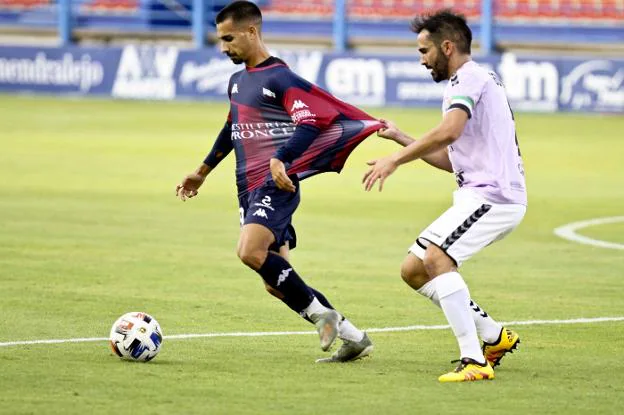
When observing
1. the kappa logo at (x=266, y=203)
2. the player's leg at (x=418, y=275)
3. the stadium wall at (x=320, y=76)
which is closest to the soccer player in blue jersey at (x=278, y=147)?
the kappa logo at (x=266, y=203)

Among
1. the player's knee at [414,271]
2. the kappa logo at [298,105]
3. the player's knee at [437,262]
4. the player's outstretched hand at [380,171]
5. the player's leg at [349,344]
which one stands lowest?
the player's leg at [349,344]

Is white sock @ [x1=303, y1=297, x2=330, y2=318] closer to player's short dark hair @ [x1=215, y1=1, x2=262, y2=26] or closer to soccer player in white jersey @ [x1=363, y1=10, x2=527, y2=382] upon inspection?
soccer player in white jersey @ [x1=363, y1=10, x2=527, y2=382]

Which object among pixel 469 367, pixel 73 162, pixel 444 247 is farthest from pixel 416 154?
pixel 73 162

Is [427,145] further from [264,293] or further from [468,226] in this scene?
[264,293]

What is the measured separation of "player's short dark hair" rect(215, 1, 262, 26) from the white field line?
6726 mm

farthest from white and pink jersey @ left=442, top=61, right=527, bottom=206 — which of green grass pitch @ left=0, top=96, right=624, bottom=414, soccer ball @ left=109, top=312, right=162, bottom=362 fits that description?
soccer ball @ left=109, top=312, right=162, bottom=362

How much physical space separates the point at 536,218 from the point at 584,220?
0.56 m

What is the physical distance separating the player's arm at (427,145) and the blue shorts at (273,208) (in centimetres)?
95

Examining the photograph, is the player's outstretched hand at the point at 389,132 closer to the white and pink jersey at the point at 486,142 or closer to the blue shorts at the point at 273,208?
the white and pink jersey at the point at 486,142

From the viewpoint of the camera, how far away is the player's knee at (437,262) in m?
7.92

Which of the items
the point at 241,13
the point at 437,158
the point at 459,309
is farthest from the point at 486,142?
the point at 241,13

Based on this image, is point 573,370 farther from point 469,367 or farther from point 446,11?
point 446,11

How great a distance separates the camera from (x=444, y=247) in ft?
26.0

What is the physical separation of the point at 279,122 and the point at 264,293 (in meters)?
2.97
